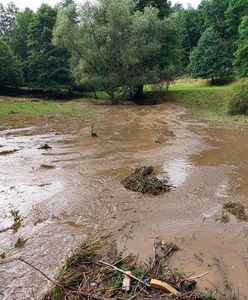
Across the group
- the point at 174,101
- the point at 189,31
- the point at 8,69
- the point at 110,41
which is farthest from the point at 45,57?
the point at 189,31

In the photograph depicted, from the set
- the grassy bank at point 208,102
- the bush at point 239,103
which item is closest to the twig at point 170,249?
the grassy bank at point 208,102

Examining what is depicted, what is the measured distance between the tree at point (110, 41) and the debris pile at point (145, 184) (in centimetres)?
2149

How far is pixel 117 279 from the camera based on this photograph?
Answer: 4.48 metres

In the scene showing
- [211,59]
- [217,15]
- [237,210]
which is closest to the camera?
[237,210]

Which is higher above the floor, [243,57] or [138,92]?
[243,57]

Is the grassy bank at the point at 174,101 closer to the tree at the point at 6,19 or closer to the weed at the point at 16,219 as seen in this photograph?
the weed at the point at 16,219

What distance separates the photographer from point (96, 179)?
9266 millimetres

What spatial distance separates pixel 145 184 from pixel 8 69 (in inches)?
1261

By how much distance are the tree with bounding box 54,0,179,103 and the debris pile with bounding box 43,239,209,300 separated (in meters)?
25.2

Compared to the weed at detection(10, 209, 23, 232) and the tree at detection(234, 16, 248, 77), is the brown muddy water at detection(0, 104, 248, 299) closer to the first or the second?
the weed at detection(10, 209, 23, 232)

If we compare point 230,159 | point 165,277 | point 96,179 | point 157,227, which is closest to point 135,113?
point 230,159

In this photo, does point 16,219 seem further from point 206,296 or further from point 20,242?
point 206,296

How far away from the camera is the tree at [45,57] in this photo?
123 feet

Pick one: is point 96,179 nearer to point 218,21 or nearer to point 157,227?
point 157,227
